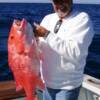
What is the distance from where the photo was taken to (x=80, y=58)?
3.63m

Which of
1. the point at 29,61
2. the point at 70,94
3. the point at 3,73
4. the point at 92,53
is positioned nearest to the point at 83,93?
the point at 70,94

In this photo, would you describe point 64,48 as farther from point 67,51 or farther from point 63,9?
point 63,9

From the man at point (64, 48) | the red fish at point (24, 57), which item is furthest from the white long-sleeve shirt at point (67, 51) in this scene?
the red fish at point (24, 57)

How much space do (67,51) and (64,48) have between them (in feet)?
0.12

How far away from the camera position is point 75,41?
11.7 ft

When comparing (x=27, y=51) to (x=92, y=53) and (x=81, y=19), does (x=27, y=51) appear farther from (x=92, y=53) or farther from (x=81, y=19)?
(x=92, y=53)

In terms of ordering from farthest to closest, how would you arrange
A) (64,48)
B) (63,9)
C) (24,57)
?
(63,9) < (64,48) < (24,57)

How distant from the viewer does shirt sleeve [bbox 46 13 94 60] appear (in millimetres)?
3572

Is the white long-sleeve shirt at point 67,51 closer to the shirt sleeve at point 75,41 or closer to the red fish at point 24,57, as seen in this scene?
the shirt sleeve at point 75,41

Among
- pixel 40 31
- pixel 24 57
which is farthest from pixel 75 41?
pixel 24 57

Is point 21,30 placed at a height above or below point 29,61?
above

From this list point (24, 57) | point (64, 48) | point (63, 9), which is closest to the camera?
point (24, 57)

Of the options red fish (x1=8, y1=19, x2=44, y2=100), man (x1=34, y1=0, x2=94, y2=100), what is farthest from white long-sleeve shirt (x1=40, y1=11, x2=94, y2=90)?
red fish (x1=8, y1=19, x2=44, y2=100)

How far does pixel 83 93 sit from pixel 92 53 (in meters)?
15.8
